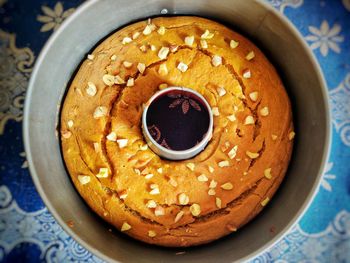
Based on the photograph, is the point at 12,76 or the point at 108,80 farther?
the point at 12,76

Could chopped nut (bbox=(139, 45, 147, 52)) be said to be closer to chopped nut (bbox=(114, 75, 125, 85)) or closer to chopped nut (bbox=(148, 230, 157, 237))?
chopped nut (bbox=(114, 75, 125, 85))

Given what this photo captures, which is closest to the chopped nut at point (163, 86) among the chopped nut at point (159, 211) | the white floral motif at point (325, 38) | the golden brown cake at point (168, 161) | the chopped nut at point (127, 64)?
the golden brown cake at point (168, 161)

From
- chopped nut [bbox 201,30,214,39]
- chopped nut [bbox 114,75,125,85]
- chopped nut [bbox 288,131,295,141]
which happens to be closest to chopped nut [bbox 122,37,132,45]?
chopped nut [bbox 114,75,125,85]

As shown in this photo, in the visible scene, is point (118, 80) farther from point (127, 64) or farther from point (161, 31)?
point (161, 31)

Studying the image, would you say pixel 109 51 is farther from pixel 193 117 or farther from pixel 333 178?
pixel 333 178

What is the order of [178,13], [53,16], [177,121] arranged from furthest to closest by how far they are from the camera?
[53,16] → [178,13] → [177,121]

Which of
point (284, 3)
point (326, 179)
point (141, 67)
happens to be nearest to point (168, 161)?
point (141, 67)

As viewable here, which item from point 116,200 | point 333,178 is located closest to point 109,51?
point 116,200
